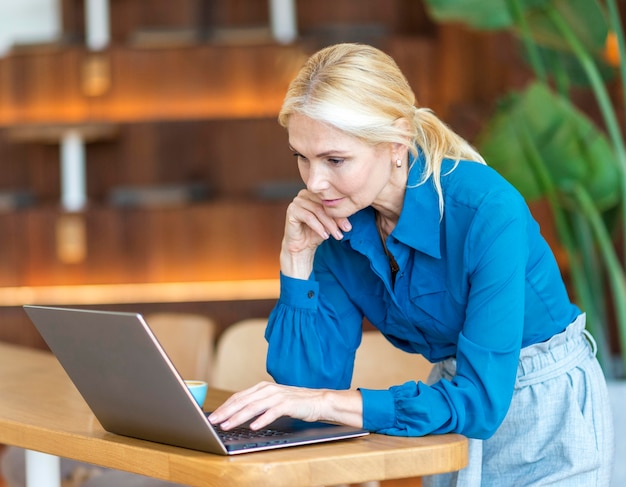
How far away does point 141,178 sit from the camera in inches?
195

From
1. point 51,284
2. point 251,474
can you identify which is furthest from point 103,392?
point 51,284

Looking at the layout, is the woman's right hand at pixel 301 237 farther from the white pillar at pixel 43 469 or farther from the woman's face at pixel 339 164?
the white pillar at pixel 43 469

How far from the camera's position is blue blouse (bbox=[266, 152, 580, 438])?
1252mm

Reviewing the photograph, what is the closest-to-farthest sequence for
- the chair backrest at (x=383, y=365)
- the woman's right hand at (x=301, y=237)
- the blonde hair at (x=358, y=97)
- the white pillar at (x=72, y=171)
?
the blonde hair at (x=358, y=97) → the woman's right hand at (x=301, y=237) → the chair backrest at (x=383, y=365) → the white pillar at (x=72, y=171)

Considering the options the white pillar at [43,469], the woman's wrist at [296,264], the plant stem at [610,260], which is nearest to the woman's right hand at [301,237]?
the woman's wrist at [296,264]

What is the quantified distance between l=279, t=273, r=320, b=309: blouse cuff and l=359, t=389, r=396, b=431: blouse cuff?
1.04ft

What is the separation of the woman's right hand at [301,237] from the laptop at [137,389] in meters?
0.31

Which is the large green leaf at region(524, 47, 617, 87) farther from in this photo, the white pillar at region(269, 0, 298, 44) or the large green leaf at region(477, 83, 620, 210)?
the white pillar at region(269, 0, 298, 44)

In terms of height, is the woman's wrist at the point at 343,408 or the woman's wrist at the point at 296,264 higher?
the woman's wrist at the point at 296,264

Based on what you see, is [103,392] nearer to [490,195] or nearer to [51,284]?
[490,195]

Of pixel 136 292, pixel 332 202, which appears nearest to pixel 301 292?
pixel 332 202

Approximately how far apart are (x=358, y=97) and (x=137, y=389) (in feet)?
1.53

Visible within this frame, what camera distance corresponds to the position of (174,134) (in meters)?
4.88

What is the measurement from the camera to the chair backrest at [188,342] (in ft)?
7.98
